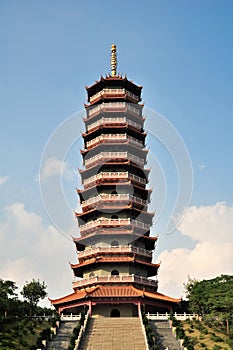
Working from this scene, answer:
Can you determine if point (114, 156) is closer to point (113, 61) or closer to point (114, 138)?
point (114, 138)

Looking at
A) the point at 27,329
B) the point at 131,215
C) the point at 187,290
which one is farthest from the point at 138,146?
the point at 27,329

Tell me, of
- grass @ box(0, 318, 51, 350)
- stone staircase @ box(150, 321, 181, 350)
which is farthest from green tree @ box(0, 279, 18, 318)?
stone staircase @ box(150, 321, 181, 350)

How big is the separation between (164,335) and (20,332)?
13.3 metres

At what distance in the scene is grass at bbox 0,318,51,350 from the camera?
3794cm

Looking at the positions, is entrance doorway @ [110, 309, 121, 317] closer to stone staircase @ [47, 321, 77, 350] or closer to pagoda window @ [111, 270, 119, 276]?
pagoda window @ [111, 270, 119, 276]

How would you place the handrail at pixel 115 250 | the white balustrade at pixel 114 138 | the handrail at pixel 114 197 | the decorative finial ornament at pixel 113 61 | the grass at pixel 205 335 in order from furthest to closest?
the decorative finial ornament at pixel 113 61, the white balustrade at pixel 114 138, the handrail at pixel 114 197, the handrail at pixel 115 250, the grass at pixel 205 335

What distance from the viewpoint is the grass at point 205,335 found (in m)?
38.7

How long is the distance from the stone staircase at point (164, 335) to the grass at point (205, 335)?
159 centimetres

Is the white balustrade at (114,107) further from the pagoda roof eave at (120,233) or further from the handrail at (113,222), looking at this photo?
the pagoda roof eave at (120,233)

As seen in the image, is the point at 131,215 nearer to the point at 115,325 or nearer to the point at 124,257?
the point at 124,257

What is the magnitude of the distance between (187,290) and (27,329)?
2048 centimetres

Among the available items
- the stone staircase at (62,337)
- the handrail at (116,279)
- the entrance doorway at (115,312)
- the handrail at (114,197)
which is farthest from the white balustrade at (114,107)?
the stone staircase at (62,337)

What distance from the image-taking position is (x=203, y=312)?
4856cm

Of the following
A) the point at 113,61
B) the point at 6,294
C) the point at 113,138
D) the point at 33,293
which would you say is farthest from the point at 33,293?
the point at 113,61
